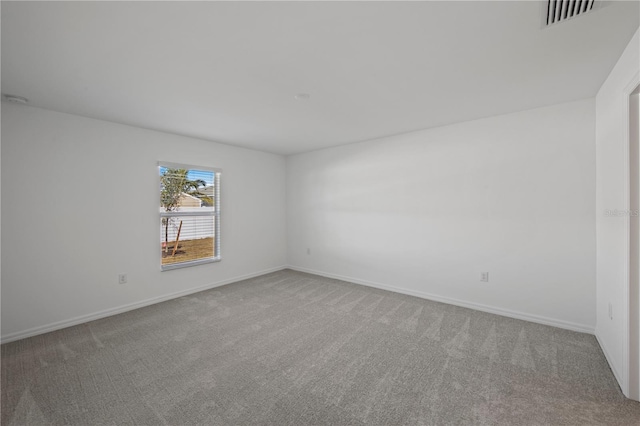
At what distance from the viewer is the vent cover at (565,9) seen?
55.6 inches

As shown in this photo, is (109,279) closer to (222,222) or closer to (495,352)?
(222,222)

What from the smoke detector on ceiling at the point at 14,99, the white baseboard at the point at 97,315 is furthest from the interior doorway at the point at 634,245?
the smoke detector on ceiling at the point at 14,99

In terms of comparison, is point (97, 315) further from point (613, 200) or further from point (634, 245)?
point (613, 200)

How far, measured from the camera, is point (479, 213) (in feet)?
11.0

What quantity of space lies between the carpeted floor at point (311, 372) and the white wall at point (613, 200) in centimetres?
28

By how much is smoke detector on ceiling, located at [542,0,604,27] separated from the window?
419cm

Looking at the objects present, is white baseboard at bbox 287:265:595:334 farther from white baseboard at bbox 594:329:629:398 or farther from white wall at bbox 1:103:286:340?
white wall at bbox 1:103:286:340

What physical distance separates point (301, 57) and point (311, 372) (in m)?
2.43

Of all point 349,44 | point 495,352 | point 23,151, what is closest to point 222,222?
point 23,151

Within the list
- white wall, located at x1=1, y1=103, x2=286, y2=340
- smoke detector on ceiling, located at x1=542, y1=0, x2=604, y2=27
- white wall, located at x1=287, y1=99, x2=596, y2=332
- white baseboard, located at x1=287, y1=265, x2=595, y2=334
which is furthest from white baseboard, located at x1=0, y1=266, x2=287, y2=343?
smoke detector on ceiling, located at x1=542, y1=0, x2=604, y2=27

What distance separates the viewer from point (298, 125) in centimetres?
352

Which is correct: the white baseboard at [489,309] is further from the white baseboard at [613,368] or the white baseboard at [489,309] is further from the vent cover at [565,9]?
the vent cover at [565,9]

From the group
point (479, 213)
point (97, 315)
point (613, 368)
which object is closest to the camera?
point (613, 368)

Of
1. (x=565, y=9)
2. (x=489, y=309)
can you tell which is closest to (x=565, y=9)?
(x=565, y=9)
